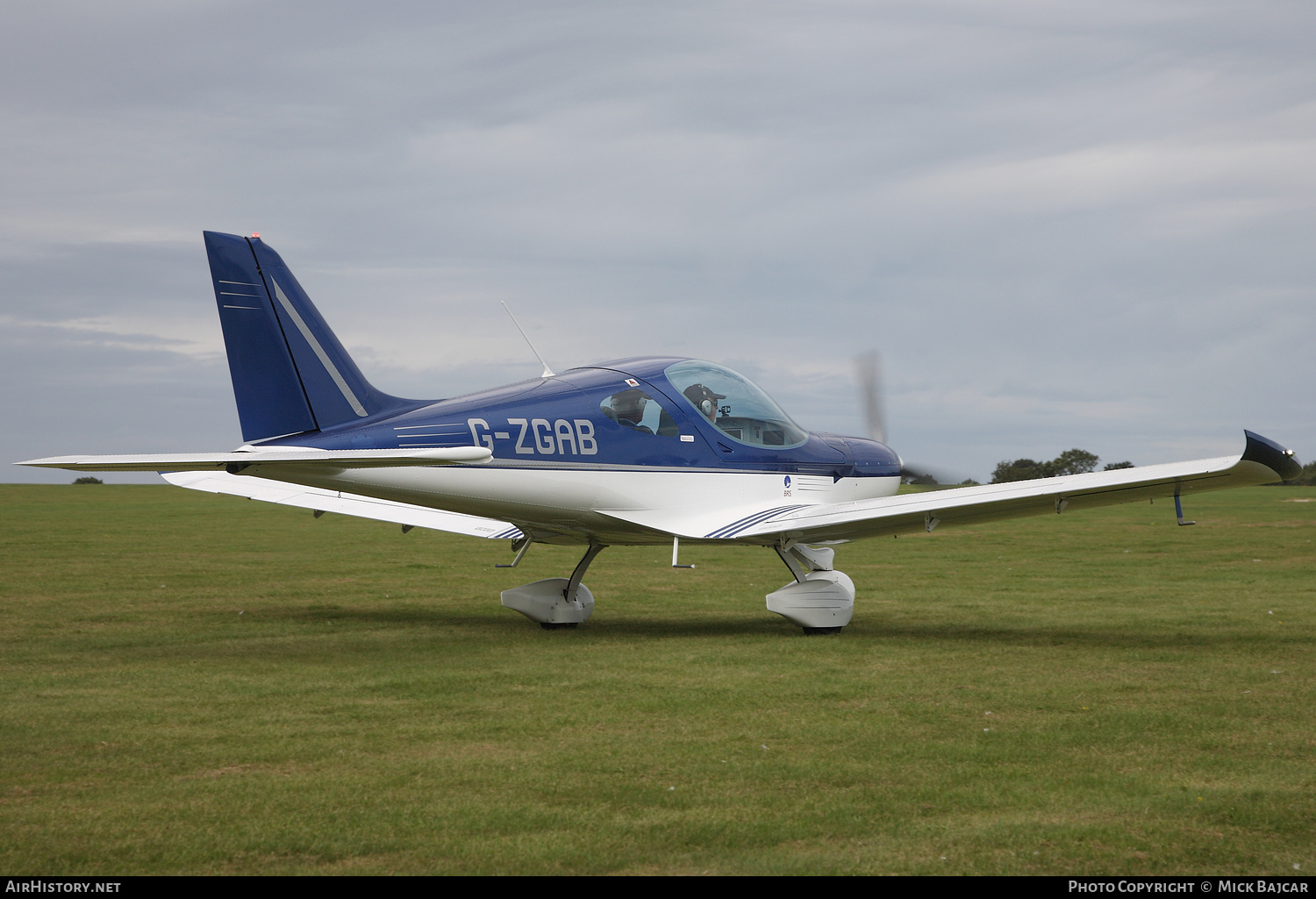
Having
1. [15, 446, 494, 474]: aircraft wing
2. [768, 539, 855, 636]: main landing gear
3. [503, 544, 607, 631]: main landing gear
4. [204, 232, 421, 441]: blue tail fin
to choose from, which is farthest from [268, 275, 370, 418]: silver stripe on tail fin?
[768, 539, 855, 636]: main landing gear

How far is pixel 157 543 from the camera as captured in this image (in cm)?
2259

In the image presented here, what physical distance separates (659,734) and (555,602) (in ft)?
17.1

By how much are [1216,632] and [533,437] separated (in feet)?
20.6

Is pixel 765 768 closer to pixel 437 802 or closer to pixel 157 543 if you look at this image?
pixel 437 802

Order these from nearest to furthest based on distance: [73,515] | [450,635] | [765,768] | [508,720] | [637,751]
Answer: [765,768] < [637,751] < [508,720] < [450,635] < [73,515]

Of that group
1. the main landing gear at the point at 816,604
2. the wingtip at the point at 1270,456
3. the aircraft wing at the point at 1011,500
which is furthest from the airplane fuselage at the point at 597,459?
the wingtip at the point at 1270,456

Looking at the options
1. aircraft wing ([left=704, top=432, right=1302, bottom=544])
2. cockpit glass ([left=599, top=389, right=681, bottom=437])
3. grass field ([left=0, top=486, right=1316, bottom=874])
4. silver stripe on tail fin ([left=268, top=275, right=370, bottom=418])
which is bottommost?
grass field ([left=0, top=486, right=1316, bottom=874])

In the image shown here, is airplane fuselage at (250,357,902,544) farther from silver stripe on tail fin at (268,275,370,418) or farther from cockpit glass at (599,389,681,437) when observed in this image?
silver stripe on tail fin at (268,275,370,418)

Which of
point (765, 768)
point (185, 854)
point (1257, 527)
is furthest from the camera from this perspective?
point (1257, 527)

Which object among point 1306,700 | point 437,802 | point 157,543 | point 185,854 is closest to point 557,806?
point 437,802

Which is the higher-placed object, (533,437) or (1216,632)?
(533,437)

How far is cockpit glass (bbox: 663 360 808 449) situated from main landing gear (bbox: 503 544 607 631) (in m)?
1.81

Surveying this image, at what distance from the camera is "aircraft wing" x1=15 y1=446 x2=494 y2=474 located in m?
7.76

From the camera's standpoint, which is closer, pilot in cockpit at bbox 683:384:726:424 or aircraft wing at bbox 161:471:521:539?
pilot in cockpit at bbox 683:384:726:424
